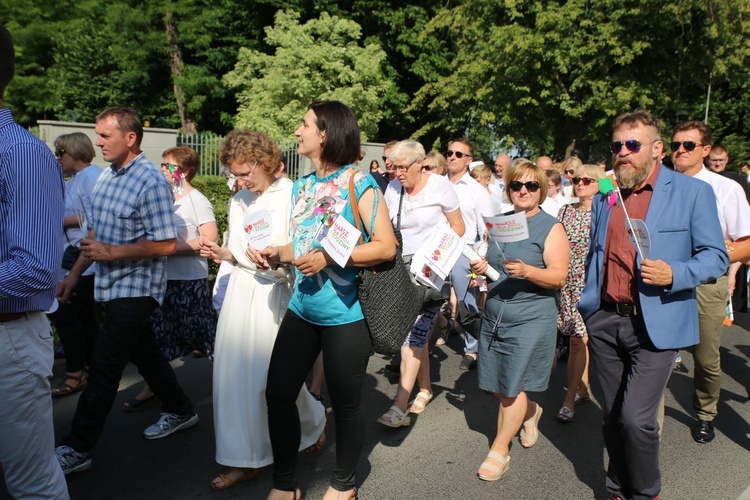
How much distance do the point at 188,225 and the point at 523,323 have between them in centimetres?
244

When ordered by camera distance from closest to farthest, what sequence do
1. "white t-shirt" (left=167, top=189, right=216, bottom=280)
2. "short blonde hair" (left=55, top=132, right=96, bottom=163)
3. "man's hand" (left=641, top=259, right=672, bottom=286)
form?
"man's hand" (left=641, top=259, right=672, bottom=286)
"white t-shirt" (left=167, top=189, right=216, bottom=280)
"short blonde hair" (left=55, top=132, right=96, bottom=163)

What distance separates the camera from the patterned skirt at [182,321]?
4547 mm

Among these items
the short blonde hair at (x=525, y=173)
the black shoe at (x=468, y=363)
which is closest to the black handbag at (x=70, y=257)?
the short blonde hair at (x=525, y=173)

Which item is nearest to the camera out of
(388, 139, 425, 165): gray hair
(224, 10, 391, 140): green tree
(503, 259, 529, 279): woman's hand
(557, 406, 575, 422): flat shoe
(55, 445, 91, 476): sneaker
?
(503, 259, 529, 279): woman's hand

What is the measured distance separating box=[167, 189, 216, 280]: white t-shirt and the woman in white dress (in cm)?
86

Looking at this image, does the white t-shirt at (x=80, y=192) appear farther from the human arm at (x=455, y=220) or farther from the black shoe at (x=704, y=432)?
the black shoe at (x=704, y=432)

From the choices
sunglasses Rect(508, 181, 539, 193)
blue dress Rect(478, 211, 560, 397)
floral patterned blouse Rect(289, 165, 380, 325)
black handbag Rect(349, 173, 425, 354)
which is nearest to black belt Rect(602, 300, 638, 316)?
blue dress Rect(478, 211, 560, 397)

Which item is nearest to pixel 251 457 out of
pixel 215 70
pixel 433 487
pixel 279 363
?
pixel 279 363

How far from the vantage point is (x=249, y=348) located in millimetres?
3535

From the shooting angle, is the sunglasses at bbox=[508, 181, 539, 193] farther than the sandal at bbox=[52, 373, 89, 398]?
No

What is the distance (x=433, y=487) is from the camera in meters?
3.63

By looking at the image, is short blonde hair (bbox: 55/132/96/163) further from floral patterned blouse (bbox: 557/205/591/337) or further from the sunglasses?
floral patterned blouse (bbox: 557/205/591/337)

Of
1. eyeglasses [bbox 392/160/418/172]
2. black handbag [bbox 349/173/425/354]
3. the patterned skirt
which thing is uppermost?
eyeglasses [bbox 392/160/418/172]

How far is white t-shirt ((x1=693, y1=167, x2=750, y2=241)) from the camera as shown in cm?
420
